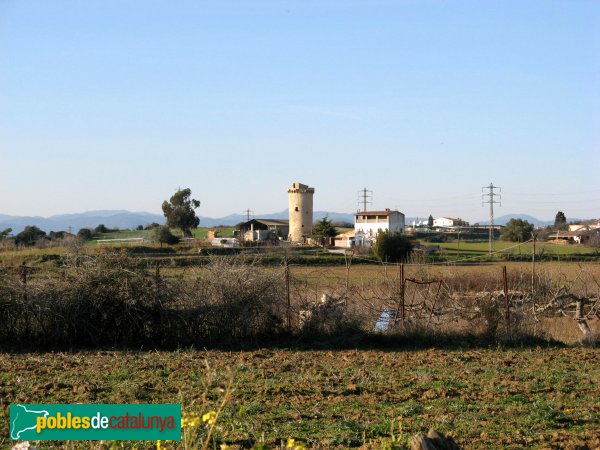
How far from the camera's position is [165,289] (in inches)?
655

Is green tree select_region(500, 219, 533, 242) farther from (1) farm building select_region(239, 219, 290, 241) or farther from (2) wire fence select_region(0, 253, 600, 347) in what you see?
(2) wire fence select_region(0, 253, 600, 347)

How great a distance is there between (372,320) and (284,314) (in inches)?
87.3

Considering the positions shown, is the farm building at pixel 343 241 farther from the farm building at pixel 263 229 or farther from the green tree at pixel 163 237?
the green tree at pixel 163 237

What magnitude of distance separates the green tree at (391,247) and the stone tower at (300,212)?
101 ft

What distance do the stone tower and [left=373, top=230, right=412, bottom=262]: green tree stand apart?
30701 mm

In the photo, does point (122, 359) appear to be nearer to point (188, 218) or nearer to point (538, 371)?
point (538, 371)

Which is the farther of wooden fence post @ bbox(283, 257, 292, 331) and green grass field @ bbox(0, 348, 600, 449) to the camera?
wooden fence post @ bbox(283, 257, 292, 331)

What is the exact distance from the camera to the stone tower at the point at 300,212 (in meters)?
83.4

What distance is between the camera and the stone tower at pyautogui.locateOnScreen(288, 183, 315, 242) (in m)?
83.4

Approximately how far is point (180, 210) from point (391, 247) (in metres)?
43.8

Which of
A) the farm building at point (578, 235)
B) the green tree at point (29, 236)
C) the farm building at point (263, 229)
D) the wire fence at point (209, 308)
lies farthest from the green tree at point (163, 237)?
the wire fence at point (209, 308)

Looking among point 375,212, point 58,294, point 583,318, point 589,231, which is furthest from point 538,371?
point 375,212

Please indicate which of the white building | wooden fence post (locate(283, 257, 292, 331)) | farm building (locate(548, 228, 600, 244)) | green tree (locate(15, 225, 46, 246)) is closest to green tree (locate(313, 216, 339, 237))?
the white building

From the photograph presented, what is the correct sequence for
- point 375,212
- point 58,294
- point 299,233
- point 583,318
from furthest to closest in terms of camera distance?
1. point 375,212
2. point 299,233
3. point 583,318
4. point 58,294
